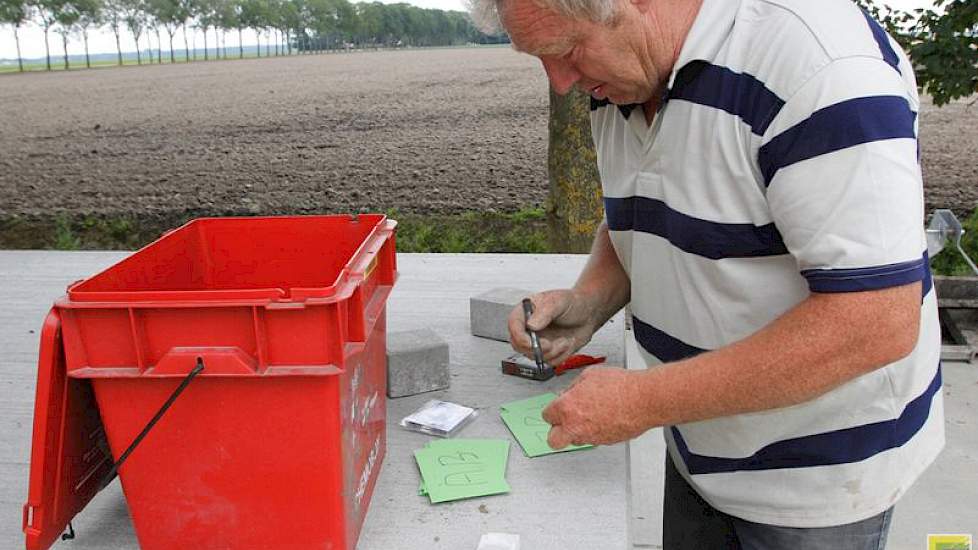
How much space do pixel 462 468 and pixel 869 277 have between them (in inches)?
33.8

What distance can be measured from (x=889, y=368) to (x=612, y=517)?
523 millimetres

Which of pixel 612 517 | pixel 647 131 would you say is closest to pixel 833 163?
pixel 647 131

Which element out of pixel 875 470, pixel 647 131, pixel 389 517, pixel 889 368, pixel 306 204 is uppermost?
pixel 647 131

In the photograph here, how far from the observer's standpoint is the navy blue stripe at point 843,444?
1205 millimetres

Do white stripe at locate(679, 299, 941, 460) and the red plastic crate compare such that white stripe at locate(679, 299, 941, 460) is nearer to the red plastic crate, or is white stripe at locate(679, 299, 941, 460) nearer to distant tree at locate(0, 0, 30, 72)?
the red plastic crate

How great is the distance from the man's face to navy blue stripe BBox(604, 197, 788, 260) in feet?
0.63

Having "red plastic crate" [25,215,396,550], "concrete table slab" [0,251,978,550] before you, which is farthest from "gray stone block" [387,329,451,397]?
"red plastic crate" [25,215,396,550]

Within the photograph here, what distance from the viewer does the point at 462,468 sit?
1519 millimetres

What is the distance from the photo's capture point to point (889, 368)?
1.16 metres

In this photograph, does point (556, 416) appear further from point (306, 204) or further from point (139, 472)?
point (306, 204)

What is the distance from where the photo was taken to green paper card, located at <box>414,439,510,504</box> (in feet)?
4.74

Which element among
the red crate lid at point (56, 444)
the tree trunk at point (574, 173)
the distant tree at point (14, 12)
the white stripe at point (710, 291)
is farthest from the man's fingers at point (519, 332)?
the distant tree at point (14, 12)

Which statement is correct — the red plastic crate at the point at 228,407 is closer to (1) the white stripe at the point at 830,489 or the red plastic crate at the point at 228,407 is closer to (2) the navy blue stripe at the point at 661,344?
(2) the navy blue stripe at the point at 661,344

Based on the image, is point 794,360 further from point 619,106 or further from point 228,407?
point 228,407
